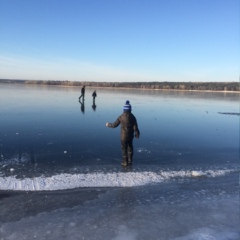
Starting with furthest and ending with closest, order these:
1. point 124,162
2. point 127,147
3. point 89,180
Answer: point 127,147 → point 124,162 → point 89,180

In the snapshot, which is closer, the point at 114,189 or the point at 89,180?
the point at 114,189

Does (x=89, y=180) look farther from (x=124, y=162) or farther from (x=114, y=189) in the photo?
(x=124, y=162)

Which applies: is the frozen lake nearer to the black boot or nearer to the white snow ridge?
the white snow ridge

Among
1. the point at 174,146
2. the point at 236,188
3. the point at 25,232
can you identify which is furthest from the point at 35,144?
the point at 236,188

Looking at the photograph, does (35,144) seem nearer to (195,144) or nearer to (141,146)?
(141,146)

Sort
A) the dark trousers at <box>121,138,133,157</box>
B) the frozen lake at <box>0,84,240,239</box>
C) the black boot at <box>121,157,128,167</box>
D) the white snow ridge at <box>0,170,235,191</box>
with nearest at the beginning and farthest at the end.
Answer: the frozen lake at <box>0,84,240,239</box>, the white snow ridge at <box>0,170,235,191</box>, the black boot at <box>121,157,128,167</box>, the dark trousers at <box>121,138,133,157</box>

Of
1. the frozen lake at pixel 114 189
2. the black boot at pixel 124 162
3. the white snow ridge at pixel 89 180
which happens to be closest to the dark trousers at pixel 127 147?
the black boot at pixel 124 162

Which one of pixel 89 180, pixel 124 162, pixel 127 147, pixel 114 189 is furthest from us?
pixel 127 147

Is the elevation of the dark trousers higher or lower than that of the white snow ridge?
higher

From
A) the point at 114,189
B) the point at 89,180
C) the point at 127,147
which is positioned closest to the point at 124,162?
the point at 127,147

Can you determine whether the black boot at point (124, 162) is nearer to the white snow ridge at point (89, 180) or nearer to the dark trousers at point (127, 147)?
the dark trousers at point (127, 147)

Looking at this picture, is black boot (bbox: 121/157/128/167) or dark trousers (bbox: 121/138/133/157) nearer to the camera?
black boot (bbox: 121/157/128/167)

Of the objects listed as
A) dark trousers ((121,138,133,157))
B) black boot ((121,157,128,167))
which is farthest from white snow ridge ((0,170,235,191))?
dark trousers ((121,138,133,157))

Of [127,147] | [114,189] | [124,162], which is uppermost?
[127,147]
